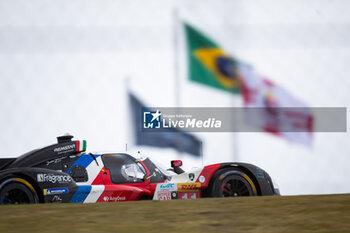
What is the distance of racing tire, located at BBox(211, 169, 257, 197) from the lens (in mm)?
4801

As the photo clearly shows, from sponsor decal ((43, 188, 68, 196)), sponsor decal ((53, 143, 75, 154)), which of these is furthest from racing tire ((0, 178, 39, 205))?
sponsor decal ((53, 143, 75, 154))

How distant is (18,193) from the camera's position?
4461 mm

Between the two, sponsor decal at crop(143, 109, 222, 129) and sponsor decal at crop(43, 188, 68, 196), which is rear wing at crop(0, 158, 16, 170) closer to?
sponsor decal at crop(43, 188, 68, 196)

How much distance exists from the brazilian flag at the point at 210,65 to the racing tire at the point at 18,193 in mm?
1891

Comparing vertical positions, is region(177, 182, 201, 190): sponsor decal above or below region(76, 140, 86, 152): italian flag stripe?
below

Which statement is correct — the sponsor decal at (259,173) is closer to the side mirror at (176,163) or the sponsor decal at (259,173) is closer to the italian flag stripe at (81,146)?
the side mirror at (176,163)

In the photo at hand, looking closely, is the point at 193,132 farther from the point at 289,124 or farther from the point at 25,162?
the point at 25,162

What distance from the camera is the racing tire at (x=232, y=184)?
4801mm

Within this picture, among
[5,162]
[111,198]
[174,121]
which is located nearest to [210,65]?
[174,121]

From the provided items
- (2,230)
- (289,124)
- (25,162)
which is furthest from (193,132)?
(2,230)

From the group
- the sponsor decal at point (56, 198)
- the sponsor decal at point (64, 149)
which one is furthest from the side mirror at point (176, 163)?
the sponsor decal at point (56, 198)

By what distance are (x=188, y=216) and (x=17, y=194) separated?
8.64 feet

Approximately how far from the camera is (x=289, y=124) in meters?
4.04

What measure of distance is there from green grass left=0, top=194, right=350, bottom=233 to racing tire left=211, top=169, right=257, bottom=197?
75.7 inches
